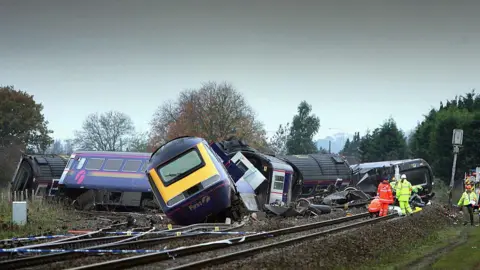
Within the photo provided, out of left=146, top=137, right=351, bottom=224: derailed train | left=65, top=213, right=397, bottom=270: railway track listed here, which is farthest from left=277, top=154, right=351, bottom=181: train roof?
left=65, top=213, right=397, bottom=270: railway track

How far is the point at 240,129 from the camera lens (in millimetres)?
63188

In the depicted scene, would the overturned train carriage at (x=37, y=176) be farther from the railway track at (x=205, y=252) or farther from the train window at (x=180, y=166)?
the railway track at (x=205, y=252)

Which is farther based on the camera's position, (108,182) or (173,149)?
(108,182)

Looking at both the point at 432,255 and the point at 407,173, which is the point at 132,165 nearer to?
the point at 407,173

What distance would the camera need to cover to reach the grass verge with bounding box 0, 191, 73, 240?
1581 centimetres

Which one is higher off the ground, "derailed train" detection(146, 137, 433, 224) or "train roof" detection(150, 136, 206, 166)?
"train roof" detection(150, 136, 206, 166)

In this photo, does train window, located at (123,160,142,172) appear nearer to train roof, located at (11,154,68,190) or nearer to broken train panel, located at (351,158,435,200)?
train roof, located at (11,154,68,190)

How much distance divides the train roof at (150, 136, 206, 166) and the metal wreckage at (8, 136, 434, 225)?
30mm

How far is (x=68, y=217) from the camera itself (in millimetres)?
21688

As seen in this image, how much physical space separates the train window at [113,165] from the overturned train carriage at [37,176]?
455 centimetres

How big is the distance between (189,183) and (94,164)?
10.9 m

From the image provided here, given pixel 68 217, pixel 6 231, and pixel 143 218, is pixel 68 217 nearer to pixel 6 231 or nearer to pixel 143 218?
pixel 143 218

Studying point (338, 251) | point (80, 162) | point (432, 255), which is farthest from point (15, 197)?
point (432, 255)

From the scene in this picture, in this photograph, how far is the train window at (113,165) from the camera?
27.2m
